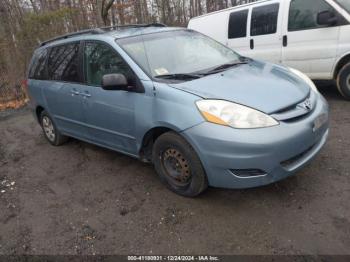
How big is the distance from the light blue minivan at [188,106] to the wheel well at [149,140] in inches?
0.5

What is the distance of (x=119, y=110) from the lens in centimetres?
381

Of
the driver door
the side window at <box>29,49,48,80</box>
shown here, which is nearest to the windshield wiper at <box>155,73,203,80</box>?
the driver door

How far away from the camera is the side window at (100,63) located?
149 inches

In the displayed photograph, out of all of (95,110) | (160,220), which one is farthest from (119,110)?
(160,220)

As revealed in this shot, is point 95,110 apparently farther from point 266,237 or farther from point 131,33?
point 266,237

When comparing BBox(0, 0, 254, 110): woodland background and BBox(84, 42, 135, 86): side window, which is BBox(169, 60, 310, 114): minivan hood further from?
BBox(0, 0, 254, 110): woodland background

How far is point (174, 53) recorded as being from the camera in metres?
3.93

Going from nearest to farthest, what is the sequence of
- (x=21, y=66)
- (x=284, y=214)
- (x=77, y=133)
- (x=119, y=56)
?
(x=284, y=214) → (x=119, y=56) → (x=77, y=133) → (x=21, y=66)

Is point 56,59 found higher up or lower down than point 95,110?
higher up

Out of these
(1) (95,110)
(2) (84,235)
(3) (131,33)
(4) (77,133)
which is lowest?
(2) (84,235)

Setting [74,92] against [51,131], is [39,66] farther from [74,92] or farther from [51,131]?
[74,92]

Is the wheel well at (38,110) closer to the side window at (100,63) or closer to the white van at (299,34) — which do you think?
the side window at (100,63)

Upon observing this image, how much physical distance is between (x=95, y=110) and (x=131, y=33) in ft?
3.43

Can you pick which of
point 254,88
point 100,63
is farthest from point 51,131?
point 254,88
